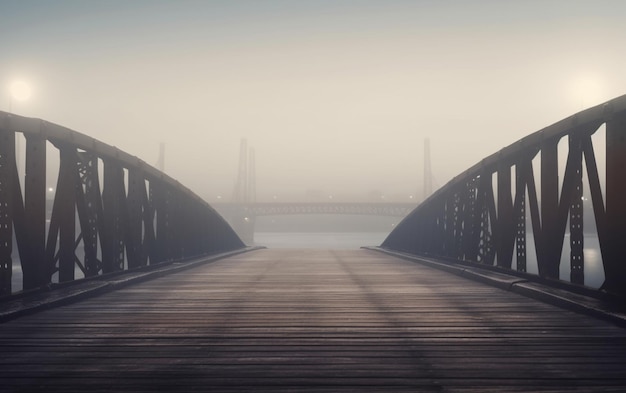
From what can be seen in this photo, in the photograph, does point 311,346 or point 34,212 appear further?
point 34,212

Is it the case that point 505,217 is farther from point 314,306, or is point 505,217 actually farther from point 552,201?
point 314,306

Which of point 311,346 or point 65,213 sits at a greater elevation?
point 65,213

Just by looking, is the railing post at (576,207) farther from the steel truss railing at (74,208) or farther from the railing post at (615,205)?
the steel truss railing at (74,208)

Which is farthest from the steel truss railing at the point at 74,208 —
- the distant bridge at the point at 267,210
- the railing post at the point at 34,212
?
the distant bridge at the point at 267,210

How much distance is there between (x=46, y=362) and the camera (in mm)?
4816

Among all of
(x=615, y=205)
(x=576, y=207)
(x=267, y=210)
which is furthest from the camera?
(x=267, y=210)

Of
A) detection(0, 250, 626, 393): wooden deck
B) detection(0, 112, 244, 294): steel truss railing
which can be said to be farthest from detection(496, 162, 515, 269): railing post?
detection(0, 112, 244, 294): steel truss railing

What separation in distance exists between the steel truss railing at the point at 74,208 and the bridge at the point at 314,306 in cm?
3

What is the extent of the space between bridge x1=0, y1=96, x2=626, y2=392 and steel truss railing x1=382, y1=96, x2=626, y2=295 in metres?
0.03

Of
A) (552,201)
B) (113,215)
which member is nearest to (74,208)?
(113,215)

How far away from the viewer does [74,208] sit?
934cm

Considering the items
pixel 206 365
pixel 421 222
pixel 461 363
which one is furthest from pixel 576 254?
pixel 421 222

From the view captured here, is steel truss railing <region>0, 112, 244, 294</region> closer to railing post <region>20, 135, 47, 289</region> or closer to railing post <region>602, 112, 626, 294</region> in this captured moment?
railing post <region>20, 135, 47, 289</region>

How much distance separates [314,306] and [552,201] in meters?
4.25
